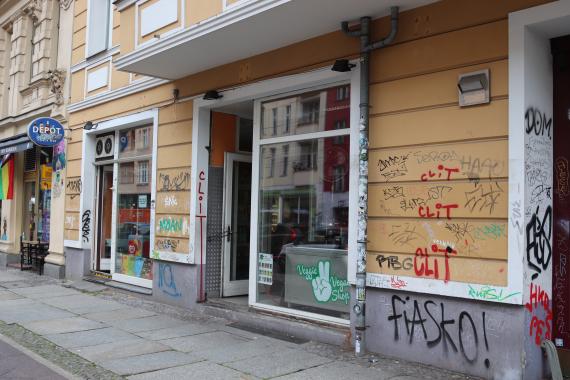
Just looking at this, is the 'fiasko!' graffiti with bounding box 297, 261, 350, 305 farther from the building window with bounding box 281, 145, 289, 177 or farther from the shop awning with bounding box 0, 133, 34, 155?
the shop awning with bounding box 0, 133, 34, 155

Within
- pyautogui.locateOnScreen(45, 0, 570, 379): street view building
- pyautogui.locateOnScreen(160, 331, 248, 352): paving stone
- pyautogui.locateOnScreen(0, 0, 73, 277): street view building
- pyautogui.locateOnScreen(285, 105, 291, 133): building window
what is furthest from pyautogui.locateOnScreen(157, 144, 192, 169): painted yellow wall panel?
pyautogui.locateOnScreen(0, 0, 73, 277): street view building

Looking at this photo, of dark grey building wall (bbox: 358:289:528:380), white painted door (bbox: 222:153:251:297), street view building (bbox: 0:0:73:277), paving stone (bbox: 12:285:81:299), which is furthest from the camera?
street view building (bbox: 0:0:73:277)

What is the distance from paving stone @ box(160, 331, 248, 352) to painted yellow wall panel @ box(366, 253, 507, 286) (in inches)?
79.7

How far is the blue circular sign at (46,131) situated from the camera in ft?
36.4

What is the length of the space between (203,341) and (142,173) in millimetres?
Answer: 4370

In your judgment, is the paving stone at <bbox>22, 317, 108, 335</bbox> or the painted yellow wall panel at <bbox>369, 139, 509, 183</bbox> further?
the paving stone at <bbox>22, 317, 108, 335</bbox>

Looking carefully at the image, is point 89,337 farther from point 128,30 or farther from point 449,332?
point 128,30

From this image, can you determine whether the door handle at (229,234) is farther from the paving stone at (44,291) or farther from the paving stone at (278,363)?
the paving stone at (44,291)

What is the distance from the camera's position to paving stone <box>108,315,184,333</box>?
7.32 meters

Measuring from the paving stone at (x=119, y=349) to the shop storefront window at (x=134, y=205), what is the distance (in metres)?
3.25

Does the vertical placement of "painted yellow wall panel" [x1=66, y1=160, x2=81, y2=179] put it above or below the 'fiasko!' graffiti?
above

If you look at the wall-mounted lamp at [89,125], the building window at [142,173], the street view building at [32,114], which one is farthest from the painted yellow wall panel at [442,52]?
the street view building at [32,114]

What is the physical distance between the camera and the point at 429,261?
5.45 metres

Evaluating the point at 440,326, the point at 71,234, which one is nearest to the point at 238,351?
the point at 440,326
